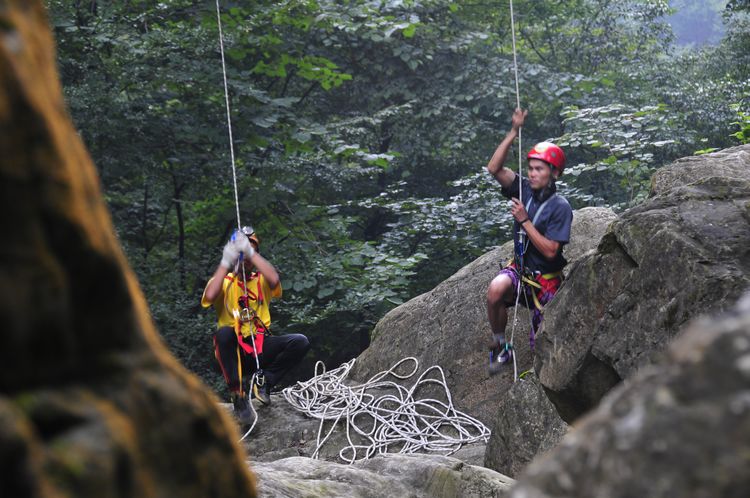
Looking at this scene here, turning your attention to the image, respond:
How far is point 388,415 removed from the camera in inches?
302

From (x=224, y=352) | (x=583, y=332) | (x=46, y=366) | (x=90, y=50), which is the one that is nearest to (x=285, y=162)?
(x=90, y=50)

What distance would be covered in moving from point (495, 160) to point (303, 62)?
14.7 ft

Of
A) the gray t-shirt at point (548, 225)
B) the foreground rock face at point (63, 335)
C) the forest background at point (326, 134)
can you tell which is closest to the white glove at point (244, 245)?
the gray t-shirt at point (548, 225)

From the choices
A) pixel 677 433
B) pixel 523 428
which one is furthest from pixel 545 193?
pixel 677 433

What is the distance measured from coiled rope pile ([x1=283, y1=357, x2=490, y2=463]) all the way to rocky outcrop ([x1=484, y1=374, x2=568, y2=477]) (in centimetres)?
102

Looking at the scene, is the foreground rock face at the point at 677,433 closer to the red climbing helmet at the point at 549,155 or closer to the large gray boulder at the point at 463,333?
the red climbing helmet at the point at 549,155

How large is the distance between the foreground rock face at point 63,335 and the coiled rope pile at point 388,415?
573 cm

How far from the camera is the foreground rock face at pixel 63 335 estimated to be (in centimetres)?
111

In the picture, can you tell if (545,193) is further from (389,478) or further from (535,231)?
(389,478)

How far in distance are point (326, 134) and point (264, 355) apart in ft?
17.3

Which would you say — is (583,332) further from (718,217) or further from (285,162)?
(285,162)

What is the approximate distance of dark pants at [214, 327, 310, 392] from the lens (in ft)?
22.9

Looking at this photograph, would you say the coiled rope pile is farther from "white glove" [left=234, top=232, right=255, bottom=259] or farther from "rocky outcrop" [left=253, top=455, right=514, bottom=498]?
"rocky outcrop" [left=253, top=455, right=514, bottom=498]

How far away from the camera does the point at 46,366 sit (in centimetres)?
119
